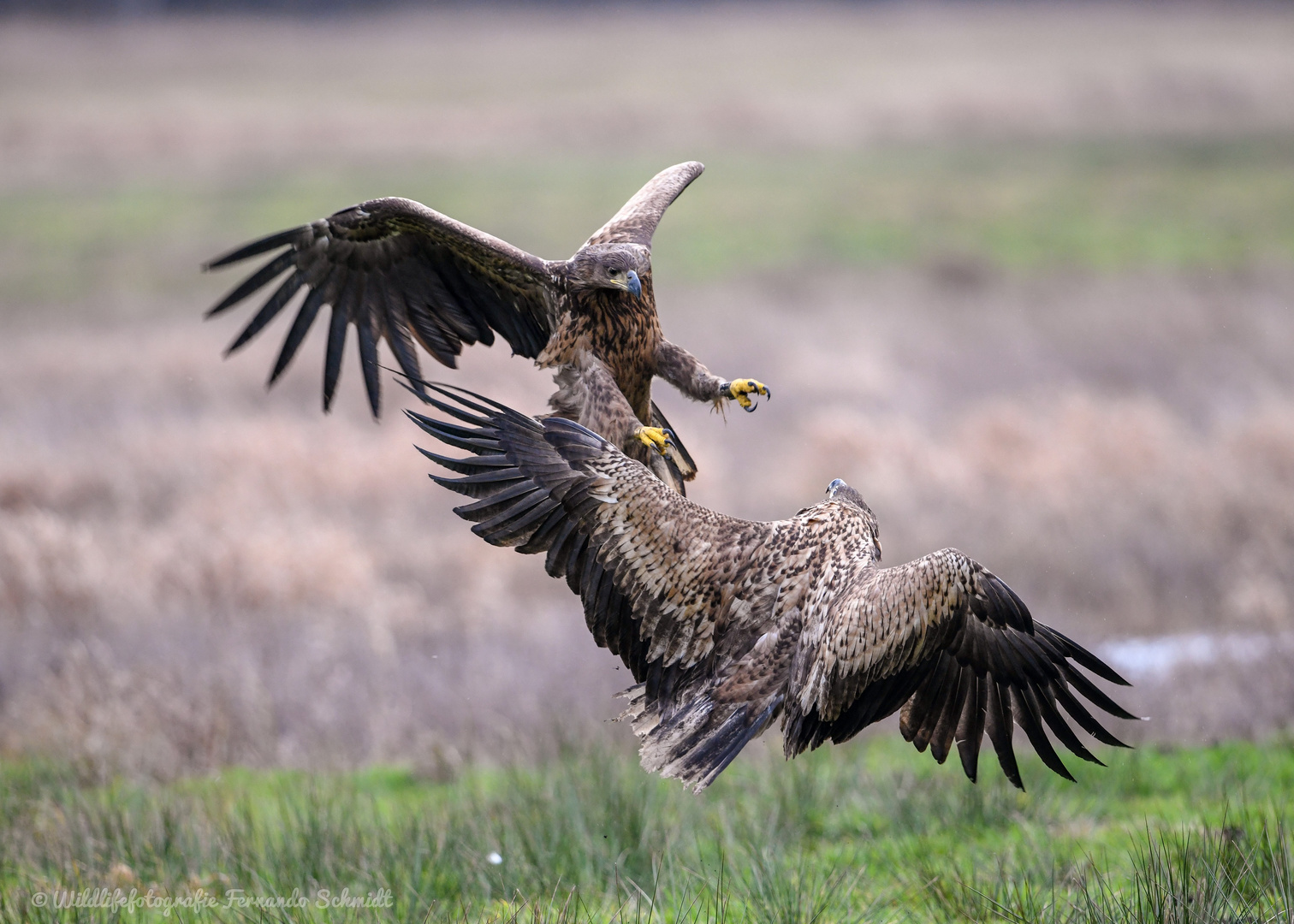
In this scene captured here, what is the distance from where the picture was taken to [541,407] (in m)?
15.6

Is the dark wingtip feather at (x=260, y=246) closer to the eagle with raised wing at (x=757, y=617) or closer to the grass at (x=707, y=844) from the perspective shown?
the eagle with raised wing at (x=757, y=617)

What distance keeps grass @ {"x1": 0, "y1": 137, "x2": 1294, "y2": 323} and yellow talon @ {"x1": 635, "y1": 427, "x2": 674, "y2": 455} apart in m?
16.4

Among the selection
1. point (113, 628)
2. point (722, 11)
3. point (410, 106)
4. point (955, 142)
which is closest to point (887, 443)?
point (113, 628)

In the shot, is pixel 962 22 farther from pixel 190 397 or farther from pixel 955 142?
pixel 190 397

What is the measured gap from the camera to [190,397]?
54.1 ft

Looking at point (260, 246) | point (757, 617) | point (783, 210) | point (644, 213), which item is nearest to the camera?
point (757, 617)

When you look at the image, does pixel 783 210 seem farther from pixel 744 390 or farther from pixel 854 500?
pixel 854 500

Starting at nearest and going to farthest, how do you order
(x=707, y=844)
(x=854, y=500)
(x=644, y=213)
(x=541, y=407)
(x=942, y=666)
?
(x=942, y=666)
(x=854, y=500)
(x=644, y=213)
(x=707, y=844)
(x=541, y=407)

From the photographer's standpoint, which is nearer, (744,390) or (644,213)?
(744,390)

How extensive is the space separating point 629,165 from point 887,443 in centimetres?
1520

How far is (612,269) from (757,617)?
1410mm

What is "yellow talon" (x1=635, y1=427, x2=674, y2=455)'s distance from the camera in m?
4.97

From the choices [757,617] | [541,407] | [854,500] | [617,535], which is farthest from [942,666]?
[541,407]

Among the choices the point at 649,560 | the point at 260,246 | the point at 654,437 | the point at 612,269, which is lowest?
the point at 649,560
